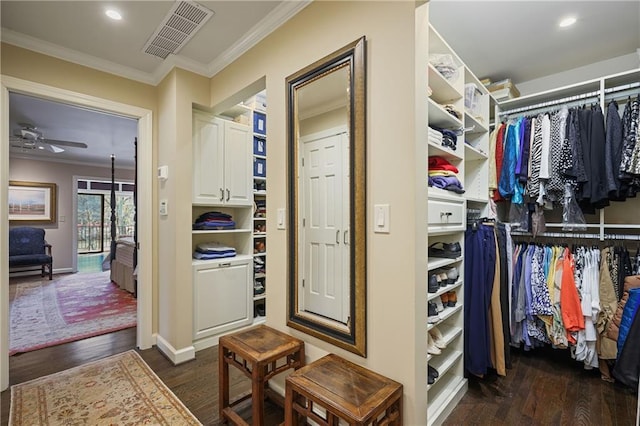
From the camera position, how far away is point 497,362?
2.09 m

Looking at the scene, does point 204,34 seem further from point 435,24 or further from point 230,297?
point 230,297

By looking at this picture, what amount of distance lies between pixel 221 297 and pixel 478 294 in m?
2.25

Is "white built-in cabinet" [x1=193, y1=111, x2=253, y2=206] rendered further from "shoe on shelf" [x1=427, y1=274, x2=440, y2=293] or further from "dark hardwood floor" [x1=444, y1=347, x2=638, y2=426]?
"dark hardwood floor" [x1=444, y1=347, x2=638, y2=426]

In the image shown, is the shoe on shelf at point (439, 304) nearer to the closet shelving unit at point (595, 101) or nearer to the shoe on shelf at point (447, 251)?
the shoe on shelf at point (447, 251)

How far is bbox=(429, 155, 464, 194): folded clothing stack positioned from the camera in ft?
5.89

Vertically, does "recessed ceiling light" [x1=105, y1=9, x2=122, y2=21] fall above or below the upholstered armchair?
above

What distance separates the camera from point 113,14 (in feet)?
6.44

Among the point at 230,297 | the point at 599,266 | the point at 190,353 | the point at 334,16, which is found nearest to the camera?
the point at 334,16

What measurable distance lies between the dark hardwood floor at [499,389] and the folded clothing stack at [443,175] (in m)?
1.41

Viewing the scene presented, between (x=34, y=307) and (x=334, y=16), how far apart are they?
523 cm

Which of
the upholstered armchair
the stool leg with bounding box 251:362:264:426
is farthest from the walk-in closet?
the upholstered armchair

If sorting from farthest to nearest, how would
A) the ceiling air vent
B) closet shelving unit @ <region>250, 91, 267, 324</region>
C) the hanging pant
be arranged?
closet shelving unit @ <region>250, 91, 267, 324</region>, the hanging pant, the ceiling air vent

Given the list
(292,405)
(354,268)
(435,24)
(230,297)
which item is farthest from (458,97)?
(230,297)

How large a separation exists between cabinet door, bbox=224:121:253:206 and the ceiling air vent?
0.86 m
